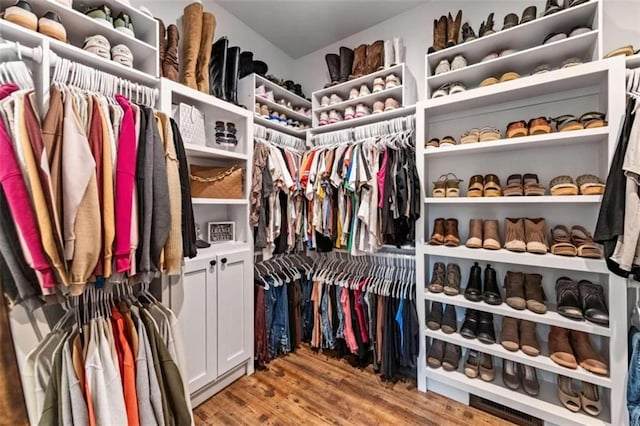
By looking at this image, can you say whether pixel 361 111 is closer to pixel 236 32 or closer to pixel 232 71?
pixel 232 71

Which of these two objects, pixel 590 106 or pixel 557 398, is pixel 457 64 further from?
pixel 557 398

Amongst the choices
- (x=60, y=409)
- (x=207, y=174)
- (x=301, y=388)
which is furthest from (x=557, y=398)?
(x=207, y=174)

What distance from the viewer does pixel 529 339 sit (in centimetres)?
146

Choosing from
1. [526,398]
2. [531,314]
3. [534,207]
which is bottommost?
[526,398]

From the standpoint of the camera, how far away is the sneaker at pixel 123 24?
1298mm

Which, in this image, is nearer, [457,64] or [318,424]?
[318,424]

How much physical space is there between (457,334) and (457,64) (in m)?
1.74

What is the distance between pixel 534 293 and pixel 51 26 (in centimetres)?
270

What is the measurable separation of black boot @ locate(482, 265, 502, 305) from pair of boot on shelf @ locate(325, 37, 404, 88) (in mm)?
1660

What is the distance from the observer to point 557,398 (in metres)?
1.41

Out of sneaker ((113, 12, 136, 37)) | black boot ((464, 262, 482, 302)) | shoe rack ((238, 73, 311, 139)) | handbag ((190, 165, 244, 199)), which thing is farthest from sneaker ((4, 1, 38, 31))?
black boot ((464, 262, 482, 302))

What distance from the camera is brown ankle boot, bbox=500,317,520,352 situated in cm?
144

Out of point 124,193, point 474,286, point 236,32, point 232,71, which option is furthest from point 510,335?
point 236,32

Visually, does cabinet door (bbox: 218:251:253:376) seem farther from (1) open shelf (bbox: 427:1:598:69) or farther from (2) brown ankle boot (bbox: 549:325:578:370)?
(1) open shelf (bbox: 427:1:598:69)
